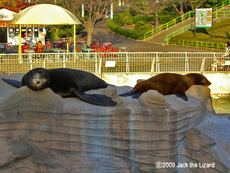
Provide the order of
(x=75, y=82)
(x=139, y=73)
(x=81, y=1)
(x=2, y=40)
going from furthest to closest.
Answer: (x=2, y=40), (x=81, y=1), (x=139, y=73), (x=75, y=82)

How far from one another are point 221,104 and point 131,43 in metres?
22.5

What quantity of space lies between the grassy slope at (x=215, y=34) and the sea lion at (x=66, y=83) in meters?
25.4

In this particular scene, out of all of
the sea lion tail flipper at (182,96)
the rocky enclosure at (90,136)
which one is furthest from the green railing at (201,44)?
the rocky enclosure at (90,136)

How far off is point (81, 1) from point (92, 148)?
27.3m

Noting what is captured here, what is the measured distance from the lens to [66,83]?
25.0 feet

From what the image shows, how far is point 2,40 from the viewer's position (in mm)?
41156

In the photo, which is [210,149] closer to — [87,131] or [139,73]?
[87,131]

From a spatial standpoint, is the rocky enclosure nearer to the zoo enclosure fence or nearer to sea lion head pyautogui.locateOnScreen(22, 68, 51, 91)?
sea lion head pyautogui.locateOnScreen(22, 68, 51, 91)

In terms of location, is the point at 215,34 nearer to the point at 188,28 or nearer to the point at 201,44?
the point at 201,44

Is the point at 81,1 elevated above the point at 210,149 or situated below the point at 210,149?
above

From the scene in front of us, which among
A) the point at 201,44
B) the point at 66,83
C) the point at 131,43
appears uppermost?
the point at 131,43

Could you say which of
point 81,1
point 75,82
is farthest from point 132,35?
point 75,82

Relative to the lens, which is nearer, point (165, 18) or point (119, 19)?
point (165, 18)

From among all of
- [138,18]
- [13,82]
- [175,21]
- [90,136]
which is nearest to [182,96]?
[90,136]
